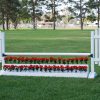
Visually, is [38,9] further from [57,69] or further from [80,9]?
[57,69]

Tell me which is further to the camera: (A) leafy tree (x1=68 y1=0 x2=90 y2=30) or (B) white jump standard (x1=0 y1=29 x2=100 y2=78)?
(A) leafy tree (x1=68 y1=0 x2=90 y2=30)

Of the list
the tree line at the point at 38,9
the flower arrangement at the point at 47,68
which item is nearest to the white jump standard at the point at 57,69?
the flower arrangement at the point at 47,68

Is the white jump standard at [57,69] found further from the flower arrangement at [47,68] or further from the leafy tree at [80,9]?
the leafy tree at [80,9]

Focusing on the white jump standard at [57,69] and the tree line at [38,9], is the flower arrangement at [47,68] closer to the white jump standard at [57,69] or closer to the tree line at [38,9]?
the white jump standard at [57,69]

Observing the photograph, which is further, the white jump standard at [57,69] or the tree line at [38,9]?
the tree line at [38,9]

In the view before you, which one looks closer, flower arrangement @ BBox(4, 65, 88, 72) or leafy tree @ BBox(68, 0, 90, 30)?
flower arrangement @ BBox(4, 65, 88, 72)

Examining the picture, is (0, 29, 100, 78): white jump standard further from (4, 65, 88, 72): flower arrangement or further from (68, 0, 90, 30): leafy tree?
(68, 0, 90, 30): leafy tree

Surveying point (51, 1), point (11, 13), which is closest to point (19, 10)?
point (11, 13)

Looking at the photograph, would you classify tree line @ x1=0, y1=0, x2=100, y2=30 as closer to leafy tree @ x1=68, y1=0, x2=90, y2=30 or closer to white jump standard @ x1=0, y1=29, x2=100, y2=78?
leafy tree @ x1=68, y1=0, x2=90, y2=30

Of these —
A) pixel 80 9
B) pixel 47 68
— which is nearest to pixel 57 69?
pixel 47 68

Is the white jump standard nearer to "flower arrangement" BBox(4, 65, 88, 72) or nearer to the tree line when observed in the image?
"flower arrangement" BBox(4, 65, 88, 72)

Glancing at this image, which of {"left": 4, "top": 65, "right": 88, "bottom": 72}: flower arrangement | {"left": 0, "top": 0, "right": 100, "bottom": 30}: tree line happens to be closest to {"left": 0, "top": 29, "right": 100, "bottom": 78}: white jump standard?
{"left": 4, "top": 65, "right": 88, "bottom": 72}: flower arrangement

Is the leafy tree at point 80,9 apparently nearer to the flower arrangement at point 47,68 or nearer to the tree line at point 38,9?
the tree line at point 38,9

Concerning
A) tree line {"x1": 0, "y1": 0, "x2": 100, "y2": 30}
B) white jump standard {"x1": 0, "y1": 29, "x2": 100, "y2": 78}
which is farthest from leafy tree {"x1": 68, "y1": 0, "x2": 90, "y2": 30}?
white jump standard {"x1": 0, "y1": 29, "x2": 100, "y2": 78}
